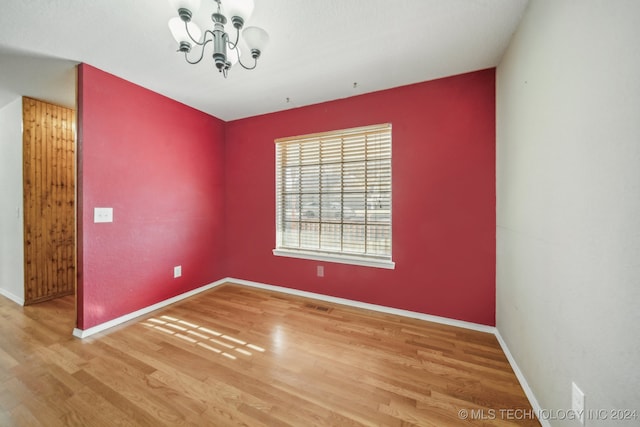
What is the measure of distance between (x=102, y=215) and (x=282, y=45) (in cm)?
227

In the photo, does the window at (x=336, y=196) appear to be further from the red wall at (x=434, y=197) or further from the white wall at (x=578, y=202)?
the white wall at (x=578, y=202)

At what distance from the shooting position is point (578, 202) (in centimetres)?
96

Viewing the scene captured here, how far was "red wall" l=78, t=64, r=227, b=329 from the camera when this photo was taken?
206 cm

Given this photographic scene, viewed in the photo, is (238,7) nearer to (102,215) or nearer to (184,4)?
(184,4)

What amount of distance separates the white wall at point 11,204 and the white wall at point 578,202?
4864 mm

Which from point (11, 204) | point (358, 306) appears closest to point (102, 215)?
point (11, 204)

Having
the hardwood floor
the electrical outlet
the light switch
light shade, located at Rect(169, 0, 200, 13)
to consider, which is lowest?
the hardwood floor

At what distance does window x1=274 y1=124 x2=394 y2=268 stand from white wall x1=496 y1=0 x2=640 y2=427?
1160mm

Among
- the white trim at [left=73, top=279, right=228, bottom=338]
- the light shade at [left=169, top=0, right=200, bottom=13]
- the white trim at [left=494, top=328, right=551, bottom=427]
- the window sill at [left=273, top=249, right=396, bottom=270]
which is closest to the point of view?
the light shade at [left=169, top=0, right=200, bottom=13]

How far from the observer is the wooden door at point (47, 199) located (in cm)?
265

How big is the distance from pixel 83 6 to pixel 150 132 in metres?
1.26

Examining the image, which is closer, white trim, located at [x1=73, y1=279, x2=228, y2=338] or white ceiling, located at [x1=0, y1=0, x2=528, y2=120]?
white ceiling, located at [x1=0, y1=0, x2=528, y2=120]

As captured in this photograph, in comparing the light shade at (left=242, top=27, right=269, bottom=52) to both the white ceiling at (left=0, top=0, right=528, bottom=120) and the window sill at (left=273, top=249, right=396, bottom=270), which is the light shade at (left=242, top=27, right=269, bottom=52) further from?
the window sill at (left=273, top=249, right=396, bottom=270)

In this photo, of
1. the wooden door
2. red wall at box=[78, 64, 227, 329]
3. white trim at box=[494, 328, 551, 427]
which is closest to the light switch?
red wall at box=[78, 64, 227, 329]
